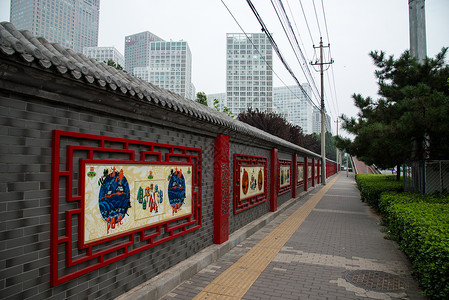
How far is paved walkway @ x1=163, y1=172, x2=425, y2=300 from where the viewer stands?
160 inches

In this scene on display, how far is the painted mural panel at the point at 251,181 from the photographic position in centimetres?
723

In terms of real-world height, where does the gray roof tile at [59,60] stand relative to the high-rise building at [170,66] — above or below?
below

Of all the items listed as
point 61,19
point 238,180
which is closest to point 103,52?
point 61,19

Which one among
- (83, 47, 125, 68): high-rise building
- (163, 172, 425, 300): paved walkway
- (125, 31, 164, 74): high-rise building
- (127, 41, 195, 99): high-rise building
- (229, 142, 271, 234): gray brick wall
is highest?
(125, 31, 164, 74): high-rise building

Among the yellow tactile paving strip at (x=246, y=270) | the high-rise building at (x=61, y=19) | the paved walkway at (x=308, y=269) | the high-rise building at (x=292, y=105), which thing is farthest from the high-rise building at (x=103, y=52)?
the high-rise building at (x=292, y=105)

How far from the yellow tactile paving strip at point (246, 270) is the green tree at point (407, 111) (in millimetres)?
3758

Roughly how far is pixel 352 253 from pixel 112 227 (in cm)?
480

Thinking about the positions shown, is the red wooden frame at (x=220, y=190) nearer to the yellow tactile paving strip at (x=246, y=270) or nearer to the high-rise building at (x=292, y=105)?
the yellow tactile paving strip at (x=246, y=270)

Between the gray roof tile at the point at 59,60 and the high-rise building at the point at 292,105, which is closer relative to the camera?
the gray roof tile at the point at 59,60

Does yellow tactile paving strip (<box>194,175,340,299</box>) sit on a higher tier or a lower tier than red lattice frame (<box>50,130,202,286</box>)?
lower

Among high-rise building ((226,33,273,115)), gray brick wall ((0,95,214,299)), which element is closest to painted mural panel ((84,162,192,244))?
gray brick wall ((0,95,214,299))

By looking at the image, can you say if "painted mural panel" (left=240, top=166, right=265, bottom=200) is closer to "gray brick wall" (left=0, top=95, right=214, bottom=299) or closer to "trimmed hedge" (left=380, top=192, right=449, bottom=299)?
"trimmed hedge" (left=380, top=192, right=449, bottom=299)

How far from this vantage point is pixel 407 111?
7695 millimetres

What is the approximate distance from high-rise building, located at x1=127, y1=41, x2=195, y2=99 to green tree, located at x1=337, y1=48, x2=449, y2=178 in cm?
2153
